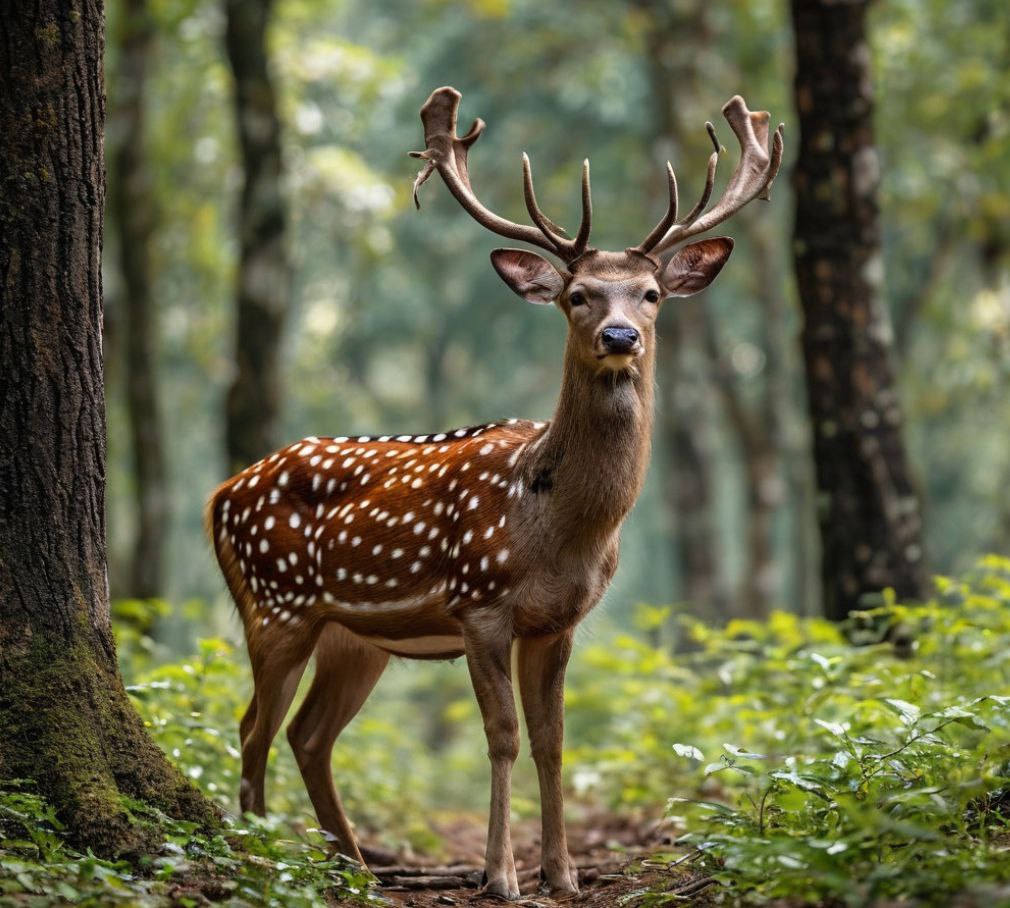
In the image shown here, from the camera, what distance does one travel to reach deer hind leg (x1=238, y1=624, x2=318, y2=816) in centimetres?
672

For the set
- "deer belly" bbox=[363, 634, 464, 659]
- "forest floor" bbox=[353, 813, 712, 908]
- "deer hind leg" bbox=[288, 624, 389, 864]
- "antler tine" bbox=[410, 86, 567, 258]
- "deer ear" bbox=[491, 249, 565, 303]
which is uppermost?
"antler tine" bbox=[410, 86, 567, 258]

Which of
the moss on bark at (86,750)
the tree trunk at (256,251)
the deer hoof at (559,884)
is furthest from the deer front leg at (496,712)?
the tree trunk at (256,251)

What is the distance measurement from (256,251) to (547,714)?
6.11m

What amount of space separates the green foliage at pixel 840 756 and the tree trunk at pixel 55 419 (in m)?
2.15

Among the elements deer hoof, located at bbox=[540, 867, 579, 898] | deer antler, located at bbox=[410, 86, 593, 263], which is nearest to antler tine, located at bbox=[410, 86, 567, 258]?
deer antler, located at bbox=[410, 86, 593, 263]

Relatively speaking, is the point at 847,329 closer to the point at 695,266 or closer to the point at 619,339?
the point at 695,266

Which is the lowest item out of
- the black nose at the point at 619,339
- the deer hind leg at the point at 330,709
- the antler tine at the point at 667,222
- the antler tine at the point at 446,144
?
the deer hind leg at the point at 330,709

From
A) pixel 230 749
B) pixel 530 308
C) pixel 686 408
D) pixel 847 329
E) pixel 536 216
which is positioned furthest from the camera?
pixel 530 308

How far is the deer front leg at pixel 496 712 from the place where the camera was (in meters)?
6.07

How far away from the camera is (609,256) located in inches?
255

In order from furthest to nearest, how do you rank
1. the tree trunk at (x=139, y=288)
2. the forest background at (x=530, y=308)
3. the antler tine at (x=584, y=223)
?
the tree trunk at (x=139, y=288) → the forest background at (x=530, y=308) → the antler tine at (x=584, y=223)

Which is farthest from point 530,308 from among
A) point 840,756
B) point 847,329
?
point 840,756

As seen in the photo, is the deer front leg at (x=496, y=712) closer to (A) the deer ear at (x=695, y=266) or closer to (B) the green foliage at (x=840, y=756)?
(B) the green foliage at (x=840, y=756)

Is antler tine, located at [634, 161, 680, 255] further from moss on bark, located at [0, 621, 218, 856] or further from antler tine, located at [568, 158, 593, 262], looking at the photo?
moss on bark, located at [0, 621, 218, 856]
